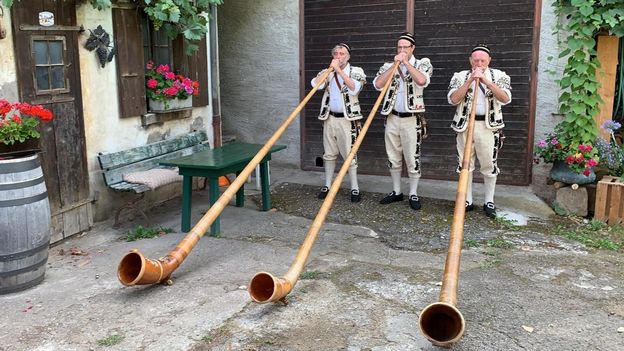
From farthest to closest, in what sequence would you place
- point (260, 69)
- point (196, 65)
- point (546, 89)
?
point (260, 69) < point (196, 65) < point (546, 89)

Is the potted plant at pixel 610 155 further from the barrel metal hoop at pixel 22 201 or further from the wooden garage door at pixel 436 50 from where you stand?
the barrel metal hoop at pixel 22 201

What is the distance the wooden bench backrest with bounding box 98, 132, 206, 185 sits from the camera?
5.59 meters

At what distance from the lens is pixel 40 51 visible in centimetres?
495

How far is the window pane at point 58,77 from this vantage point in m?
5.09

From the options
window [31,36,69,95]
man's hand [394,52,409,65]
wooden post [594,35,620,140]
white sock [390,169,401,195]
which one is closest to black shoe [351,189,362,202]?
white sock [390,169,401,195]

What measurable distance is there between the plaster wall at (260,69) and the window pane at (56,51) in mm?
3364

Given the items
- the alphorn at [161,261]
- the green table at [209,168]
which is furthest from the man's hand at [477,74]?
the alphorn at [161,261]

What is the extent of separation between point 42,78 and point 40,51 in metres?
0.21

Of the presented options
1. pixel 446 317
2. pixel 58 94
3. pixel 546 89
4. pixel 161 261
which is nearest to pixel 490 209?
pixel 546 89

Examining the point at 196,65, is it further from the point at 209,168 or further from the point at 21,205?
the point at 21,205

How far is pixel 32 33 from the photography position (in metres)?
4.84

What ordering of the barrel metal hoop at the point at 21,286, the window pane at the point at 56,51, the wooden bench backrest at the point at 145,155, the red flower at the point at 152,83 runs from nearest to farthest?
the barrel metal hoop at the point at 21,286 → the window pane at the point at 56,51 → the wooden bench backrest at the point at 145,155 → the red flower at the point at 152,83

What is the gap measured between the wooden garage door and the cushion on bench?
2613 millimetres

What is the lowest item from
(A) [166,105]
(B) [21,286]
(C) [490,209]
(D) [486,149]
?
(B) [21,286]
